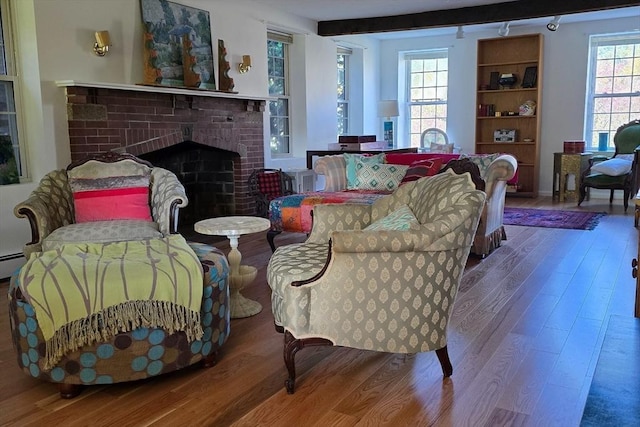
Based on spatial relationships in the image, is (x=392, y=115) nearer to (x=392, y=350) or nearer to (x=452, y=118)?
(x=452, y=118)

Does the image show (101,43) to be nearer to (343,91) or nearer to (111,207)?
(111,207)

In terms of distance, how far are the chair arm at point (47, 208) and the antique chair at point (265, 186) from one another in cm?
260

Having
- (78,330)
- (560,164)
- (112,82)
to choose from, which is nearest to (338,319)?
(78,330)

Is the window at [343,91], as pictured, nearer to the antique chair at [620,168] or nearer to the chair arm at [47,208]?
the antique chair at [620,168]

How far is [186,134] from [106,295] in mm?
3295

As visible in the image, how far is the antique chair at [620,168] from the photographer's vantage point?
23.3ft

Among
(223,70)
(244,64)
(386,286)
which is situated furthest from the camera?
(244,64)

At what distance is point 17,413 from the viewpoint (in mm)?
2219

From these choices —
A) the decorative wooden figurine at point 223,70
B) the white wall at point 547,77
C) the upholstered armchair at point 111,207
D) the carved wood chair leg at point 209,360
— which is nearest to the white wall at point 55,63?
the decorative wooden figurine at point 223,70

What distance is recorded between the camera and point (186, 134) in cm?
536

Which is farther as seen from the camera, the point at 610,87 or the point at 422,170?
the point at 610,87

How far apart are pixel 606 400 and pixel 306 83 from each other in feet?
18.9

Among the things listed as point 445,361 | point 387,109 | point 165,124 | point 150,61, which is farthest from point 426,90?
point 445,361

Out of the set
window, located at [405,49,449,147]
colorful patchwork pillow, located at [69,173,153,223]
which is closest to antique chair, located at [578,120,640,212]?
window, located at [405,49,449,147]
